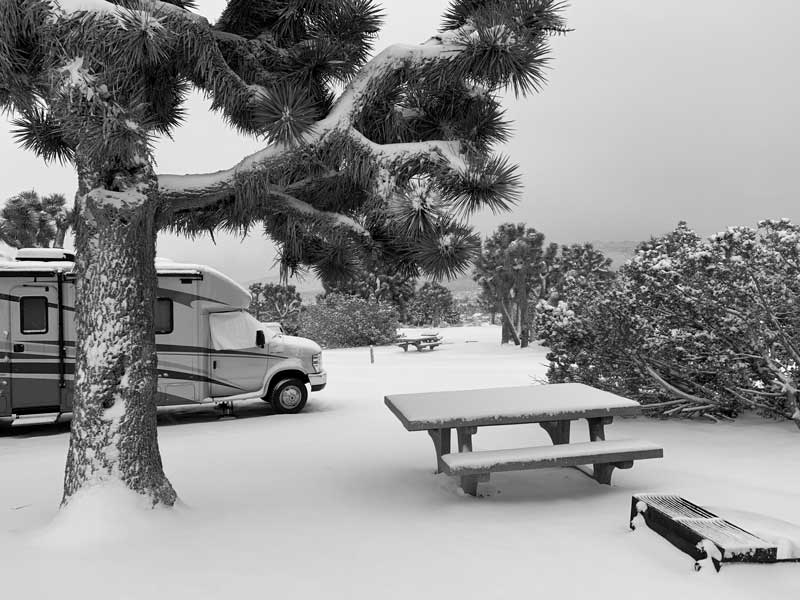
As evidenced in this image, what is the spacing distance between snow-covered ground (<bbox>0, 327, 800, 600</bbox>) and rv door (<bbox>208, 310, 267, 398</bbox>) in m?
2.02

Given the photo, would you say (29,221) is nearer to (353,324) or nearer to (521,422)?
(353,324)

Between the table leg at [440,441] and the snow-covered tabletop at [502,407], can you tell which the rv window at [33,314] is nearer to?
the snow-covered tabletop at [502,407]

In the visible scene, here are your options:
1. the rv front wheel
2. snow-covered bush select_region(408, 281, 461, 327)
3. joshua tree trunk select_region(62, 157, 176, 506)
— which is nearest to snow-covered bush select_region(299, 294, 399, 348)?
snow-covered bush select_region(408, 281, 461, 327)

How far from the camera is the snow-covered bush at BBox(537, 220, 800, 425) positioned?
764 cm

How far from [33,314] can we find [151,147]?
20.8ft

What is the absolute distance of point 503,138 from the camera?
608 cm

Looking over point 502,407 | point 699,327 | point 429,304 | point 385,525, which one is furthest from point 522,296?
point 385,525

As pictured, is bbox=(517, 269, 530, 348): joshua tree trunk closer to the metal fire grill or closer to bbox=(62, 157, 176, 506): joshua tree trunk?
the metal fire grill

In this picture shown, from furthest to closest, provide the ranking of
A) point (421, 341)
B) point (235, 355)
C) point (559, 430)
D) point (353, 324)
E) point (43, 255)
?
point (353, 324) → point (421, 341) → point (235, 355) → point (43, 255) → point (559, 430)

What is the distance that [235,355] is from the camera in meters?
10.2

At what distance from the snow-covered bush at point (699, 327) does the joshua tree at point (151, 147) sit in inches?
165

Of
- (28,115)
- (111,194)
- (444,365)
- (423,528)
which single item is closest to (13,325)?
(28,115)

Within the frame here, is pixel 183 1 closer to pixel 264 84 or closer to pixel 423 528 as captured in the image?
pixel 264 84

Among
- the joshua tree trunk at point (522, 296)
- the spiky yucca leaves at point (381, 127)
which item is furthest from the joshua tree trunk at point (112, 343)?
the joshua tree trunk at point (522, 296)
